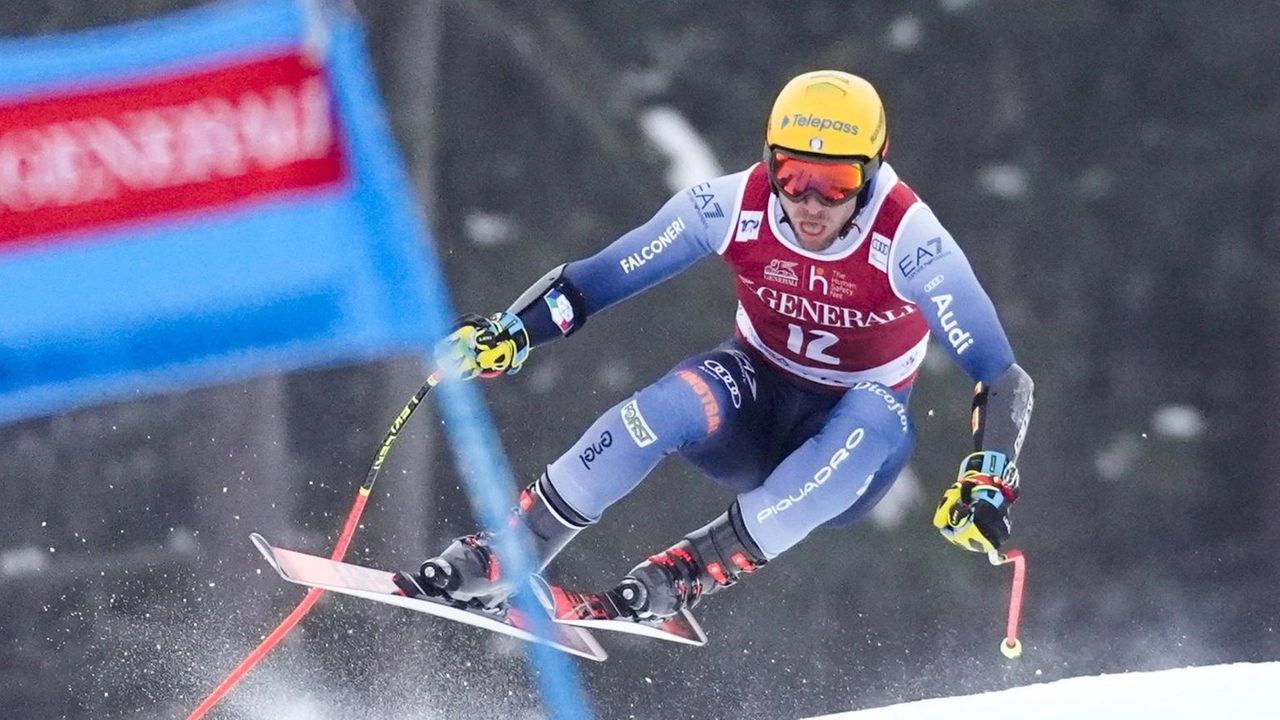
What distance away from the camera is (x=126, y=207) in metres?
4.47

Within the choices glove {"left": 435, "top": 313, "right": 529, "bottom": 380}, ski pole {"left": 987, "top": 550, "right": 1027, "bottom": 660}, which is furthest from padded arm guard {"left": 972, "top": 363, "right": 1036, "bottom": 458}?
glove {"left": 435, "top": 313, "right": 529, "bottom": 380}

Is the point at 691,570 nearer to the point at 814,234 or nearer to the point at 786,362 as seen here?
the point at 786,362

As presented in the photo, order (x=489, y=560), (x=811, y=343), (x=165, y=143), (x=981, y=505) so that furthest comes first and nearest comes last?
1. (x=165, y=143)
2. (x=811, y=343)
3. (x=489, y=560)
4. (x=981, y=505)

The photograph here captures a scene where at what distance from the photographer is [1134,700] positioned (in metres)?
3.20

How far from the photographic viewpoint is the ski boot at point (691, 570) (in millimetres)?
3365

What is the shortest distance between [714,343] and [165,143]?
73.3 inches

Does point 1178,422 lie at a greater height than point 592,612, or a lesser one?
lesser

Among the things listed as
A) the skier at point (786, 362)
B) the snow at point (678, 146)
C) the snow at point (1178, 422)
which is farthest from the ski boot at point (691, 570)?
the snow at point (1178, 422)

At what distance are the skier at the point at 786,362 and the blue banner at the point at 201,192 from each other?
97 cm

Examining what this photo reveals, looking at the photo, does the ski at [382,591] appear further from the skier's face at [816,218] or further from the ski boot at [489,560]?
the skier's face at [816,218]

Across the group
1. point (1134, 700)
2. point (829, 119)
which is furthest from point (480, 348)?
point (1134, 700)

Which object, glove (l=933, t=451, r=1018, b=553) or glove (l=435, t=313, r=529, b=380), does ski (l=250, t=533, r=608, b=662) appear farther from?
glove (l=933, t=451, r=1018, b=553)

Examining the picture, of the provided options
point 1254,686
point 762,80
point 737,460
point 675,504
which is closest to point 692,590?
point 737,460

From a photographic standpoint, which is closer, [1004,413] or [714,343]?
[1004,413]
